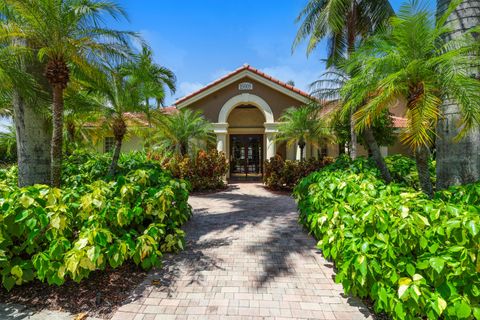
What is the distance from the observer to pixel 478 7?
464 cm

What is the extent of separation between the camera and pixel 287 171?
1231 cm

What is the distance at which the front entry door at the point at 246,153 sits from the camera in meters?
17.5

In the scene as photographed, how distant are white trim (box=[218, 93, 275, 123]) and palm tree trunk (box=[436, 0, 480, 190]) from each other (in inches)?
395

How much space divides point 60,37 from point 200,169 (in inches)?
315

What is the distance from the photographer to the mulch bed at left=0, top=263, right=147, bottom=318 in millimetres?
3271

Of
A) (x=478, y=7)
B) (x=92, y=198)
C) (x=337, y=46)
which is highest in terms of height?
(x=337, y=46)

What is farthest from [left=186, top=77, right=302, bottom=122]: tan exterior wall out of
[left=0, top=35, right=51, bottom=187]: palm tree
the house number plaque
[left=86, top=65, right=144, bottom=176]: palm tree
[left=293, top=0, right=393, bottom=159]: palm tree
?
[left=0, top=35, right=51, bottom=187]: palm tree

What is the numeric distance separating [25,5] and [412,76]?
7.32 meters

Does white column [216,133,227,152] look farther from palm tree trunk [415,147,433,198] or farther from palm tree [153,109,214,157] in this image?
palm tree trunk [415,147,433,198]

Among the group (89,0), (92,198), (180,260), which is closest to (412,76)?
(180,260)

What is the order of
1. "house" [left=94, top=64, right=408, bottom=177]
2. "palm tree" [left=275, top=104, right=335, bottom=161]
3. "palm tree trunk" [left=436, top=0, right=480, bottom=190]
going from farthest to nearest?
1. "house" [left=94, top=64, right=408, bottom=177]
2. "palm tree" [left=275, top=104, right=335, bottom=161]
3. "palm tree trunk" [left=436, top=0, right=480, bottom=190]

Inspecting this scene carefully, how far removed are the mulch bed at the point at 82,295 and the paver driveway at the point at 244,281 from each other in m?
0.24

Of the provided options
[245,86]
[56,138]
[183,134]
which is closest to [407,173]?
[56,138]

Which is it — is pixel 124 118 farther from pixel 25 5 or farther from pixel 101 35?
pixel 25 5
